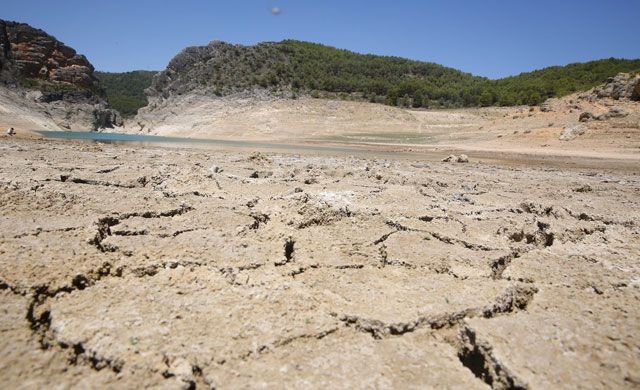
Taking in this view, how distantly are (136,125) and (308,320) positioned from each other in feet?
160

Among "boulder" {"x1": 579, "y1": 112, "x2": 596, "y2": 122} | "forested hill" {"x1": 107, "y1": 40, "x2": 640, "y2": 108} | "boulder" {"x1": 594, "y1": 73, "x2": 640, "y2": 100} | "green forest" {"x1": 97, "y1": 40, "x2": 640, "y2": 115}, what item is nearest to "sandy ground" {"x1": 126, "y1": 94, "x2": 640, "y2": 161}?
"boulder" {"x1": 594, "y1": 73, "x2": 640, "y2": 100}

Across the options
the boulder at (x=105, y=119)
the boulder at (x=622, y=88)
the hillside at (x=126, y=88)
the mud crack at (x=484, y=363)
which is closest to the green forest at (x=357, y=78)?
the boulder at (x=622, y=88)

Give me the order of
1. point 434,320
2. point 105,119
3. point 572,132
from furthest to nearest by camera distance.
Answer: point 105,119
point 572,132
point 434,320

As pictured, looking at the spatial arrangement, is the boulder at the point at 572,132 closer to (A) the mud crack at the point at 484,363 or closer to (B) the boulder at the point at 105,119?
(A) the mud crack at the point at 484,363

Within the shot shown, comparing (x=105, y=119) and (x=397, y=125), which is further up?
(x=105, y=119)

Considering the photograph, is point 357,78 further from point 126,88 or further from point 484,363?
point 126,88

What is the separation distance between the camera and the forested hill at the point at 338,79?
3653 centimetres

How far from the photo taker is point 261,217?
2.94 m

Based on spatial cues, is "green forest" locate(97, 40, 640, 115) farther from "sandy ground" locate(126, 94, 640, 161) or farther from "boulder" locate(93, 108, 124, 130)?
"boulder" locate(93, 108, 124, 130)

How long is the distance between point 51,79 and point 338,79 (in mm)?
41056

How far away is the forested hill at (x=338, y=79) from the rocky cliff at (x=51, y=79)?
12492 mm

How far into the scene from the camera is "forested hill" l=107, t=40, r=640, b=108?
120 feet

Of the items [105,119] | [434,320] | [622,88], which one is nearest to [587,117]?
[622,88]

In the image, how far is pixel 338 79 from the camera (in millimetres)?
42875
